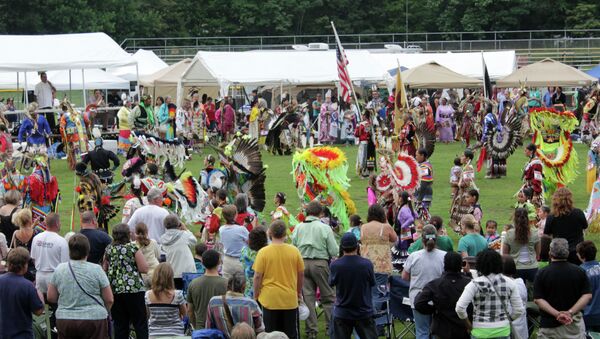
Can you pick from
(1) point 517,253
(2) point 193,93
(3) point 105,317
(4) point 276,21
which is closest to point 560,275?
(1) point 517,253

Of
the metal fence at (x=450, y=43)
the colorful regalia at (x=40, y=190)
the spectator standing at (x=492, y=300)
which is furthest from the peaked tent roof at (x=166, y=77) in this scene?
the spectator standing at (x=492, y=300)

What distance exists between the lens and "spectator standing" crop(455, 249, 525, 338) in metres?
6.94

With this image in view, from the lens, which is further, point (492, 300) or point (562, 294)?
point (562, 294)

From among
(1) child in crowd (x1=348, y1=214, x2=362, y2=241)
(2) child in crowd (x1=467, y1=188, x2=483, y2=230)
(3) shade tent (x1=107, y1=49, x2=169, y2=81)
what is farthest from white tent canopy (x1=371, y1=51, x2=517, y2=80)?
(1) child in crowd (x1=348, y1=214, x2=362, y2=241)

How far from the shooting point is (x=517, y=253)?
8.92 metres

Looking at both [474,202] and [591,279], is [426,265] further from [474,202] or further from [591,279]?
[474,202]

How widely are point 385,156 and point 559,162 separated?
9.50 feet

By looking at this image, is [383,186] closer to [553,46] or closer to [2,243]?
[2,243]

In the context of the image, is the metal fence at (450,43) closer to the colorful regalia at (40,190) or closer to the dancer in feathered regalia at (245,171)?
the colorful regalia at (40,190)

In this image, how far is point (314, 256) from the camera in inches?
340

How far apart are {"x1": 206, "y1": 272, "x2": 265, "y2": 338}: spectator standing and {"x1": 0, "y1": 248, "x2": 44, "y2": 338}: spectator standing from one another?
117 centimetres

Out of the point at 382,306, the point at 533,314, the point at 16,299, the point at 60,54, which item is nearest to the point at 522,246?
the point at 533,314

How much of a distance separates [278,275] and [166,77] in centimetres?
2281

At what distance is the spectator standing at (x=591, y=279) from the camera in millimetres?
7770
